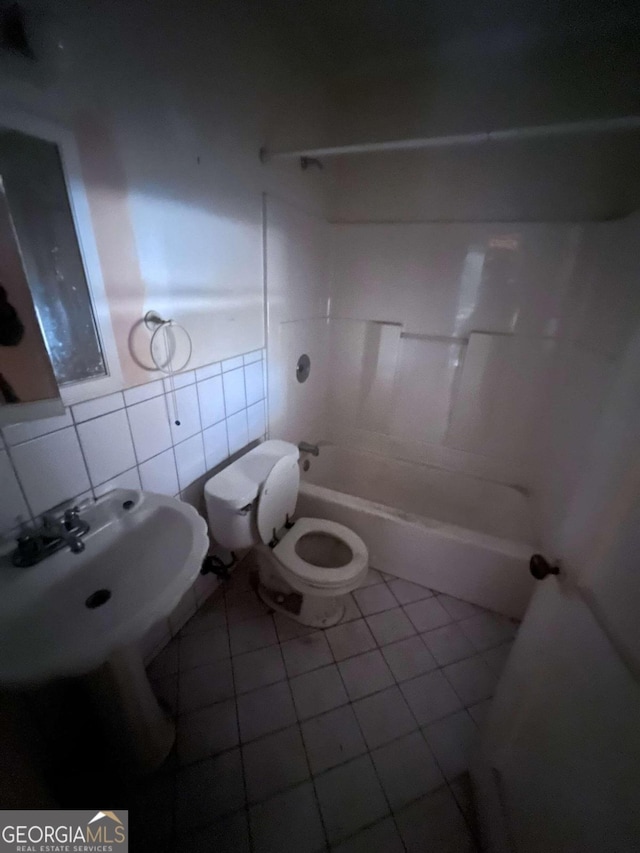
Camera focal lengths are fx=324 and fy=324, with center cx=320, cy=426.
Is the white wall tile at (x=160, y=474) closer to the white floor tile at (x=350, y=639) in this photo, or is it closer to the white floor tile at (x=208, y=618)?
the white floor tile at (x=208, y=618)

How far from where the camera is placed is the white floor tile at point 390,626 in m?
1.42

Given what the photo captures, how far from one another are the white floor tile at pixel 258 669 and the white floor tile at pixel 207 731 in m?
0.07

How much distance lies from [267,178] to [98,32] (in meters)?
0.66

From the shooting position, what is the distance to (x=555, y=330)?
5.41 ft

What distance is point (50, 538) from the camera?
76 cm

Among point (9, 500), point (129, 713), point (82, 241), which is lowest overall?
point (129, 713)

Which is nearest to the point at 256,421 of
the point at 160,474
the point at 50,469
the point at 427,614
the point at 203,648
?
the point at 160,474

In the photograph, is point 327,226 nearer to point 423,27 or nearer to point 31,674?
point 423,27

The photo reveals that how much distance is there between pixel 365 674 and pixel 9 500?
1.31m

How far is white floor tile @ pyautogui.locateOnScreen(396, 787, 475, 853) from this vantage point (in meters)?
0.89

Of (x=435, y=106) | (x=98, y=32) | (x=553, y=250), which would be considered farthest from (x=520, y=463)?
(x=98, y=32)

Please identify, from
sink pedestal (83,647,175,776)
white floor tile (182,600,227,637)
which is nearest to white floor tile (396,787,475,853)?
sink pedestal (83,647,175,776)

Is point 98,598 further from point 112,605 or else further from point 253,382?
point 253,382
